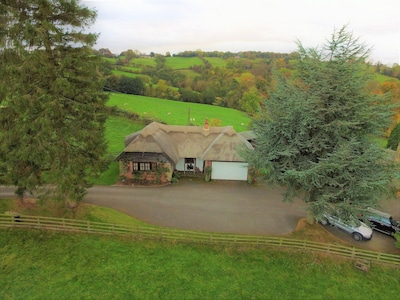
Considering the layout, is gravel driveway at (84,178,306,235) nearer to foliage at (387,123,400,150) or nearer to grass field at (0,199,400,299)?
grass field at (0,199,400,299)

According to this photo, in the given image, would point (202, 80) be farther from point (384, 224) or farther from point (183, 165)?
point (384, 224)

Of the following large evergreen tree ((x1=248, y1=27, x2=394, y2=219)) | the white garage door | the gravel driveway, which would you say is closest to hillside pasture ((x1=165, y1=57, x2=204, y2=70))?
the white garage door

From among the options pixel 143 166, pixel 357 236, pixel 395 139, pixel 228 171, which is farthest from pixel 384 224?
pixel 395 139

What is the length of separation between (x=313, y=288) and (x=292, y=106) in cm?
1010

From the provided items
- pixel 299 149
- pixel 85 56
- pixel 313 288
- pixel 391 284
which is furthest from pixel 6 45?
pixel 391 284

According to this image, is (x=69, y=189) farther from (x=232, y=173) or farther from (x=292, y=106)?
(x=232, y=173)

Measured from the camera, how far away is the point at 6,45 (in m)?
13.9

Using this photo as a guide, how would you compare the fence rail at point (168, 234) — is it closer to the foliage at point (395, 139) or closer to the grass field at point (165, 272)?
the grass field at point (165, 272)

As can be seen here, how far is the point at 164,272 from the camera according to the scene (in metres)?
14.4

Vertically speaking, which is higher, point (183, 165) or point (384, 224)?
point (183, 165)

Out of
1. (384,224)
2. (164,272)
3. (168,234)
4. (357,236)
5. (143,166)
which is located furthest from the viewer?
(143,166)

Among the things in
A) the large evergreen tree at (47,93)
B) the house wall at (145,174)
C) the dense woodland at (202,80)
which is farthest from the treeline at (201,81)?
the large evergreen tree at (47,93)

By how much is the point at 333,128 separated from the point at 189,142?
1644 centimetres

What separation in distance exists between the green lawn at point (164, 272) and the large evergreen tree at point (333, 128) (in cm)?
383
